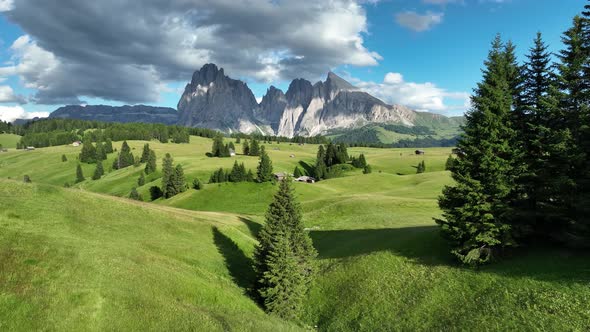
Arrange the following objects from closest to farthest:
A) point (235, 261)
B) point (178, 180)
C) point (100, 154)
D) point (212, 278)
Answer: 1. point (212, 278)
2. point (235, 261)
3. point (178, 180)
4. point (100, 154)

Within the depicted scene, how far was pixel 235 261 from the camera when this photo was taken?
125ft

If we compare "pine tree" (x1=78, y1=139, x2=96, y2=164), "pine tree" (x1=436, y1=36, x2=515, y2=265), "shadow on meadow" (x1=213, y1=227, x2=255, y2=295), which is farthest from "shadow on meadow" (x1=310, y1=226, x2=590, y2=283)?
"pine tree" (x1=78, y1=139, x2=96, y2=164)

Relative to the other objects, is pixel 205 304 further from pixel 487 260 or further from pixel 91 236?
pixel 487 260

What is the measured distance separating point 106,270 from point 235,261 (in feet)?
54.1

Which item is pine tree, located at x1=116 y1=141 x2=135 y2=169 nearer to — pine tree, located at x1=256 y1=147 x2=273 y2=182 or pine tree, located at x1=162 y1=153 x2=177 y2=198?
pine tree, located at x1=162 y1=153 x2=177 y2=198

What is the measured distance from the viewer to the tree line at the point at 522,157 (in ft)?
81.6

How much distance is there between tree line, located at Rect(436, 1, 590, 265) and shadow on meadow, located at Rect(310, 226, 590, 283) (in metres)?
1.05

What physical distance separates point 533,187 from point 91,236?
37788mm

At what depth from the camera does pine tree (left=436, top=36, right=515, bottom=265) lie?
1048 inches

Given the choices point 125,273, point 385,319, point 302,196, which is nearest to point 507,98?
point 385,319

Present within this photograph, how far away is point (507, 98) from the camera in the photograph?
2809 centimetres

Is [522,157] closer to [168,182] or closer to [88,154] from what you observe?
[168,182]

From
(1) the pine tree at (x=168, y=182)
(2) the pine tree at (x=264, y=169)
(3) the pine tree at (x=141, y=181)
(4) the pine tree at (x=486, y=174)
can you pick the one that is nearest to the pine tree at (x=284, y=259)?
(4) the pine tree at (x=486, y=174)

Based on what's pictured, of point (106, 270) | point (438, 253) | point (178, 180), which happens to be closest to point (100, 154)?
point (178, 180)
